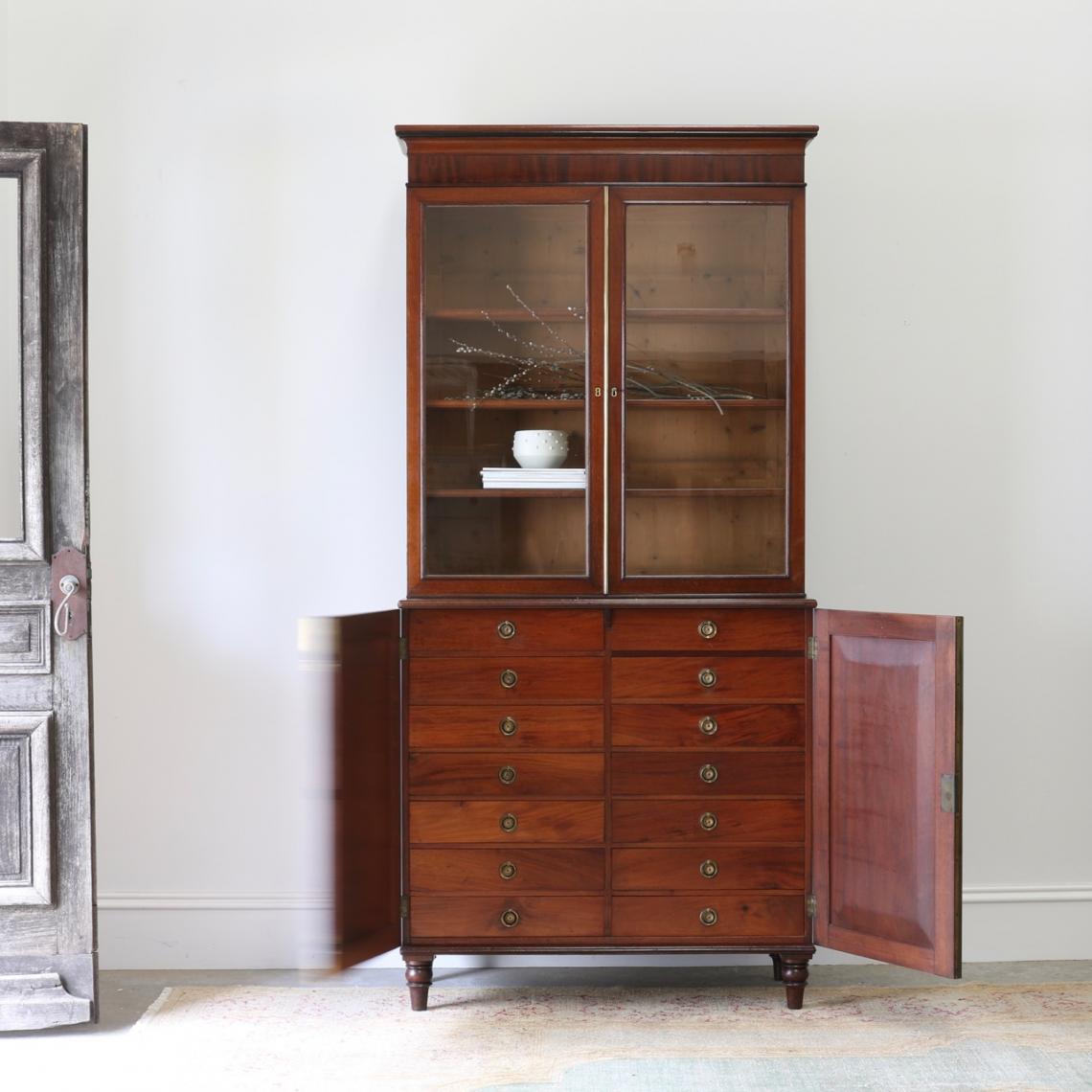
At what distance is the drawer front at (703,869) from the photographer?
262 cm

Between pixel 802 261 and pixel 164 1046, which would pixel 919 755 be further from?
pixel 164 1046

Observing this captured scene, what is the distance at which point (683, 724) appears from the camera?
262 cm

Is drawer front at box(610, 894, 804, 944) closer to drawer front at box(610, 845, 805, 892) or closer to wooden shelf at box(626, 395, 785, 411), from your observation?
drawer front at box(610, 845, 805, 892)

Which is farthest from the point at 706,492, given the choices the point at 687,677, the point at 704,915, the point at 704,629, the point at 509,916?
the point at 509,916

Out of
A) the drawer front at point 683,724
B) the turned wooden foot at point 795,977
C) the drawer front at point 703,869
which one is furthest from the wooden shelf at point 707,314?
the turned wooden foot at point 795,977

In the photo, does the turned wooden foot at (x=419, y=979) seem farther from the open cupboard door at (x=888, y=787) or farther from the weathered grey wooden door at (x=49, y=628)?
the open cupboard door at (x=888, y=787)

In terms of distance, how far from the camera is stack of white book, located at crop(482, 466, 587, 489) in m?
2.67

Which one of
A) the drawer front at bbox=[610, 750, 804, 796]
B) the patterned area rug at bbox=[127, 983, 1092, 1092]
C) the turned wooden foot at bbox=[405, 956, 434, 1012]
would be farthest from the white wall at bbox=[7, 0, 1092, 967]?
the drawer front at bbox=[610, 750, 804, 796]

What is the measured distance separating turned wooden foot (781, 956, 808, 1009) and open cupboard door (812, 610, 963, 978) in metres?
0.09

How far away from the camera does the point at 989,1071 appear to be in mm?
2357

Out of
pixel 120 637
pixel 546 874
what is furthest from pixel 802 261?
pixel 120 637

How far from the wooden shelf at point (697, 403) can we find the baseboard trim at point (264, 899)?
1.48 meters

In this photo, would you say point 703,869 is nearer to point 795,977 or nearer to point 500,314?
point 795,977

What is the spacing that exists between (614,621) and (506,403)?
590 mm
